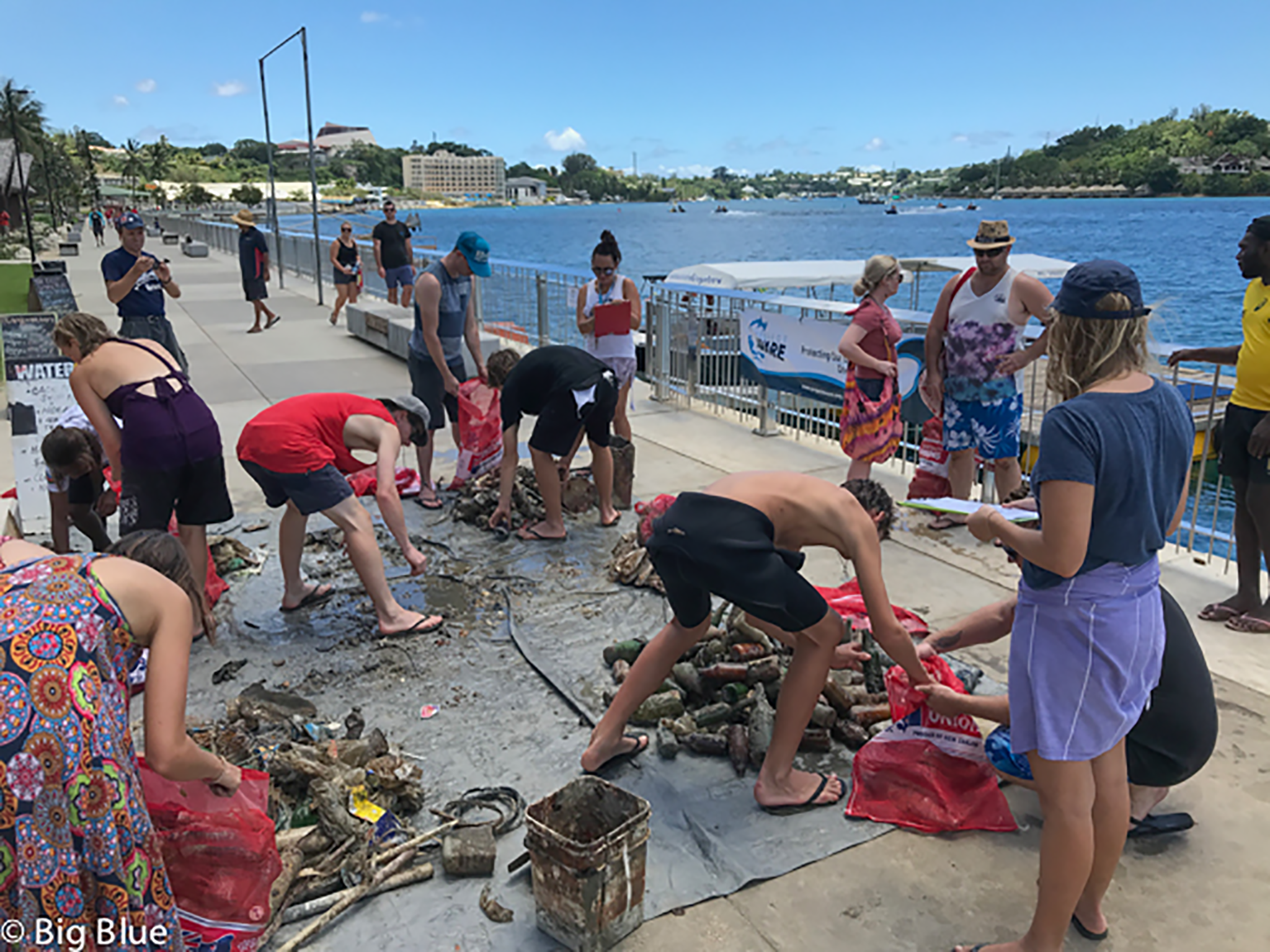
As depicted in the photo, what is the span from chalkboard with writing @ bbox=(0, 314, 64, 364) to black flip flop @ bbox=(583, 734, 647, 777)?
24.6 feet

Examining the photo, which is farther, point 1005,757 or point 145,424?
point 145,424

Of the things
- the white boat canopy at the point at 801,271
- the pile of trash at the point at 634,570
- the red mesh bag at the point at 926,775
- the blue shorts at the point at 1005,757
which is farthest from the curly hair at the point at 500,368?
the white boat canopy at the point at 801,271

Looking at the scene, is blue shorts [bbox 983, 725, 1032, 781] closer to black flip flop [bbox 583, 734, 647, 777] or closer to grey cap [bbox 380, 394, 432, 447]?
black flip flop [bbox 583, 734, 647, 777]

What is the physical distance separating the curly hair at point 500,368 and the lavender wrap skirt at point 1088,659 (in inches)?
179

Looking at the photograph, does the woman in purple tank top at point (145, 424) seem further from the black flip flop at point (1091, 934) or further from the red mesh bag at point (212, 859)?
the black flip flop at point (1091, 934)

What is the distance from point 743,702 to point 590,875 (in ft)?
4.79

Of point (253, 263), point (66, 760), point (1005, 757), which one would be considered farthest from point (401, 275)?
point (66, 760)

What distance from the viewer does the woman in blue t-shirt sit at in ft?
7.47

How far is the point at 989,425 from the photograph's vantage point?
5895 mm

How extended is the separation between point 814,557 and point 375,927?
12.9 feet

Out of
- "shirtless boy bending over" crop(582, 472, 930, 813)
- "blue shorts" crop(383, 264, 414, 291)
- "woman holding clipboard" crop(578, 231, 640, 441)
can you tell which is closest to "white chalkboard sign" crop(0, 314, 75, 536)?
"woman holding clipboard" crop(578, 231, 640, 441)

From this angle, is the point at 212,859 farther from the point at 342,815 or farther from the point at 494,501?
the point at 494,501

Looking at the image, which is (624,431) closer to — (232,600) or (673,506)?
(232,600)

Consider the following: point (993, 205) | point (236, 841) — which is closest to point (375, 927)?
point (236, 841)
